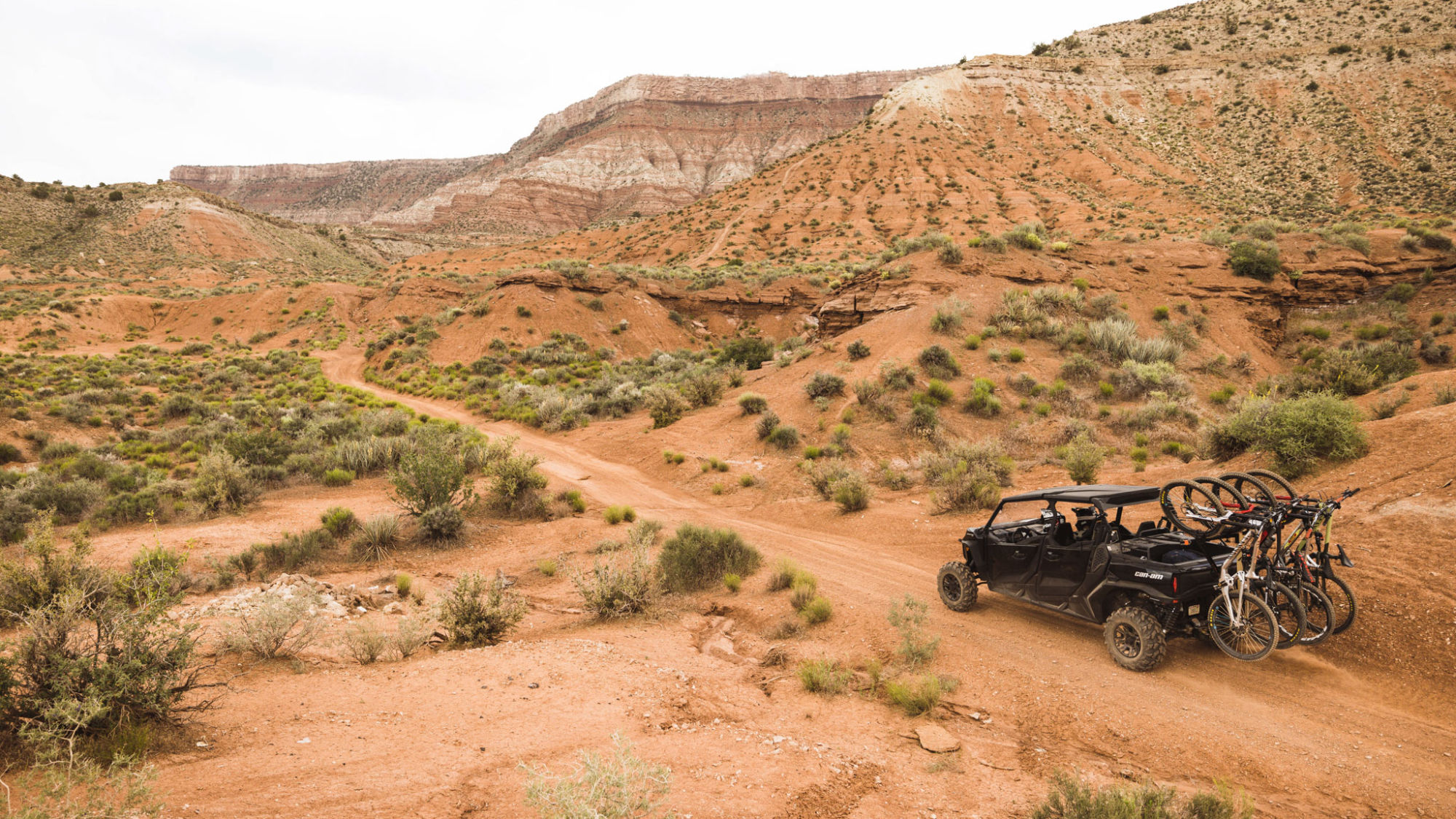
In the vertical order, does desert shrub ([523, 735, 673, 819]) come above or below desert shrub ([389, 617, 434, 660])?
above

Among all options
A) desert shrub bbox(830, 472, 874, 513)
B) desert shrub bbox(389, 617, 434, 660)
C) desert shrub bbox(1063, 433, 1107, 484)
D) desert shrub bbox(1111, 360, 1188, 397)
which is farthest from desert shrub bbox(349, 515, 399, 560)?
desert shrub bbox(1111, 360, 1188, 397)

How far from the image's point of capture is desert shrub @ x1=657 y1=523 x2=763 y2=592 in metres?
9.66

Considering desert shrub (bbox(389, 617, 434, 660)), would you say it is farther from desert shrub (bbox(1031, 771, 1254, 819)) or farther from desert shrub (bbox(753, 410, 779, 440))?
desert shrub (bbox(753, 410, 779, 440))

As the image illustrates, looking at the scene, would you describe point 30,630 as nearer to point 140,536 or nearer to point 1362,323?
point 140,536

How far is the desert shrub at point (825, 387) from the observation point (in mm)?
19000

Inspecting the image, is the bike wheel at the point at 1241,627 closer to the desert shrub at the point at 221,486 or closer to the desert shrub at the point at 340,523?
the desert shrub at the point at 340,523

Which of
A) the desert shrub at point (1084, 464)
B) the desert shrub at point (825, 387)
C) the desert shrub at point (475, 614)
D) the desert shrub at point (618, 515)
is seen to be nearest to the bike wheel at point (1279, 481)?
the desert shrub at point (1084, 464)

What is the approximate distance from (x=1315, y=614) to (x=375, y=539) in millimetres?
13376

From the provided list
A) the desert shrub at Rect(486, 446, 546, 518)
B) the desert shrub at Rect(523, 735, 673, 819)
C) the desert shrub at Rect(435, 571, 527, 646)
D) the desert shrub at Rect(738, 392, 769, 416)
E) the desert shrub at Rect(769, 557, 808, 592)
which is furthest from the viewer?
the desert shrub at Rect(738, 392, 769, 416)

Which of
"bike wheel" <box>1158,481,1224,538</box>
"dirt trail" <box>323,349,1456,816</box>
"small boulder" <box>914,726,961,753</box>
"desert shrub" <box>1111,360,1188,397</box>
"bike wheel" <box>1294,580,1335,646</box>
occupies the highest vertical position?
"desert shrub" <box>1111,360,1188,397</box>

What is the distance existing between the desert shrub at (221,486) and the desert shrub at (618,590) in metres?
9.62

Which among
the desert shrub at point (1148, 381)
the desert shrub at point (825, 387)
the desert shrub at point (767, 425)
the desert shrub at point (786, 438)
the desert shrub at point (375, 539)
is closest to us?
the desert shrub at point (375, 539)

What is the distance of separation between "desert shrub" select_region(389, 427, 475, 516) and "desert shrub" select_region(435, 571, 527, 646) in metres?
5.10

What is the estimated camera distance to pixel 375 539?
35.9 feet
